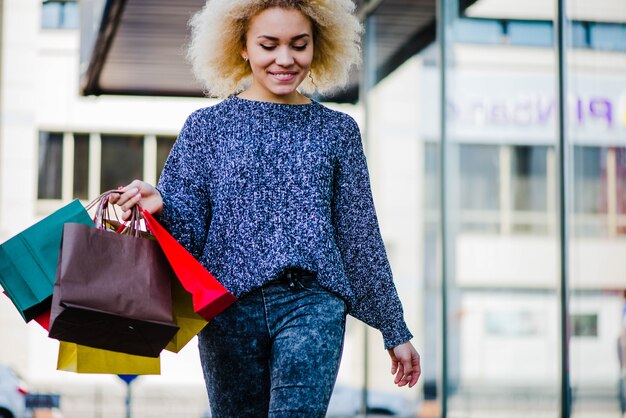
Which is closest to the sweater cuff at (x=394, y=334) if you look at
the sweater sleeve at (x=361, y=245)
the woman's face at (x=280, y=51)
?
the sweater sleeve at (x=361, y=245)

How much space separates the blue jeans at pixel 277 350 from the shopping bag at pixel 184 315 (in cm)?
6

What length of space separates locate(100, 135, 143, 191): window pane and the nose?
11.1 meters

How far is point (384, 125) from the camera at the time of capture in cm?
1036

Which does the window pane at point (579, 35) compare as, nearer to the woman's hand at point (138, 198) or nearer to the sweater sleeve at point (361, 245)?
the sweater sleeve at point (361, 245)

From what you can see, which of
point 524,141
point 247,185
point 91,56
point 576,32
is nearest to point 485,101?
point 524,141

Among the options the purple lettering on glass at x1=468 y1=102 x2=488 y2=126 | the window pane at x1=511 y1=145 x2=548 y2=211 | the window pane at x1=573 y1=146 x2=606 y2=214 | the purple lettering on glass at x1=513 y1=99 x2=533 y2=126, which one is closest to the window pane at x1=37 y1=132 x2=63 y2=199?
the purple lettering on glass at x1=468 y1=102 x2=488 y2=126

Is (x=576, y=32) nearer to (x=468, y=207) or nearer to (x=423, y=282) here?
(x=468, y=207)

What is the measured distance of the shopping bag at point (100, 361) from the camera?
2.60 m

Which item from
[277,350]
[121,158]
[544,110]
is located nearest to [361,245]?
[277,350]

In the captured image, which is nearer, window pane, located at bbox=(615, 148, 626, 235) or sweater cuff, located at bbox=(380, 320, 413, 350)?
sweater cuff, located at bbox=(380, 320, 413, 350)

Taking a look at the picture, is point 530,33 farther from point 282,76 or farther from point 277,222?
point 277,222

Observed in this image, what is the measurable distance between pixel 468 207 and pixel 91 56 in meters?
4.16

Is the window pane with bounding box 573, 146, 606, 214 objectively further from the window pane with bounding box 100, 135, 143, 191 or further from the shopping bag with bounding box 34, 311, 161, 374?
the window pane with bounding box 100, 135, 143, 191

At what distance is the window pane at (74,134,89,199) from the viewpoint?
1330 centimetres
